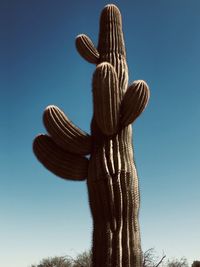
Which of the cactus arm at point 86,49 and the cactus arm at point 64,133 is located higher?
the cactus arm at point 86,49

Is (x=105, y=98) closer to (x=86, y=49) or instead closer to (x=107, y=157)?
(x=107, y=157)

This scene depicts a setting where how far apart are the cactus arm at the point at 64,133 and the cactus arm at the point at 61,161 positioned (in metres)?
0.14

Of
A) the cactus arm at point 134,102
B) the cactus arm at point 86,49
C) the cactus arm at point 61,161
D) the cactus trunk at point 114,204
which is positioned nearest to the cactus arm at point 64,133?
the cactus arm at point 61,161

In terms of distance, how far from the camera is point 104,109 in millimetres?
4941

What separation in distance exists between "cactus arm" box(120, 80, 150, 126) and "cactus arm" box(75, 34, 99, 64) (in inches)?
71.9

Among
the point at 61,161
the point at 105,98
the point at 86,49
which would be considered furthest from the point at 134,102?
the point at 86,49

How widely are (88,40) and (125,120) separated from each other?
251 centimetres

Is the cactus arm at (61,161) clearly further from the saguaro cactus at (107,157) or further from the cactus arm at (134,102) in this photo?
the cactus arm at (134,102)

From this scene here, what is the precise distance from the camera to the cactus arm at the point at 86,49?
265 inches

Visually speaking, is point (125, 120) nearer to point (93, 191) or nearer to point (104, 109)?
point (104, 109)

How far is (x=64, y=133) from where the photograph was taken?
5.21 m

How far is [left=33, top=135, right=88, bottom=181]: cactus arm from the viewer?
538 centimetres

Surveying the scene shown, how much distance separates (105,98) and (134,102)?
0.47m

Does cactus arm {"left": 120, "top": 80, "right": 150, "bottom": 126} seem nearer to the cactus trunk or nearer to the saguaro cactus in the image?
the saguaro cactus
